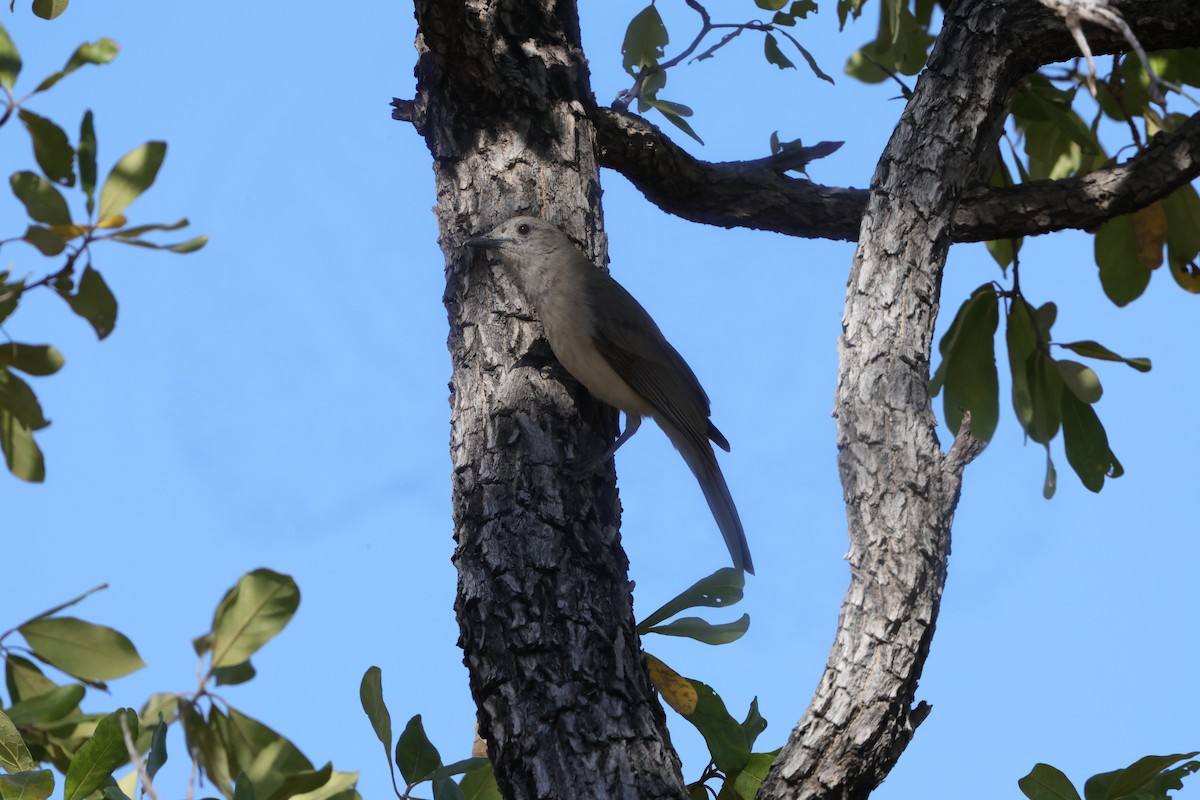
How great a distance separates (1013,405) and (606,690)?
7.19 feet

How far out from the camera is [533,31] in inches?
170

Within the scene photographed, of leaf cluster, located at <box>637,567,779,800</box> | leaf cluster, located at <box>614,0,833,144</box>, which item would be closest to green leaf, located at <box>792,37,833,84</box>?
leaf cluster, located at <box>614,0,833,144</box>

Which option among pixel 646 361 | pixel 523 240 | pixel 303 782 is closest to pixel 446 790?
pixel 303 782

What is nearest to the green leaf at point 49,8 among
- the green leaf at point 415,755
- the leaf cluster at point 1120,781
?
the green leaf at point 415,755

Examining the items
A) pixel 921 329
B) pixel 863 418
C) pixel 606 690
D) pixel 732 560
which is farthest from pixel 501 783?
pixel 732 560

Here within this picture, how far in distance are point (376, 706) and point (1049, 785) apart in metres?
1.80

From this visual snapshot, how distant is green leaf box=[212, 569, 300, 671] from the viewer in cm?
309

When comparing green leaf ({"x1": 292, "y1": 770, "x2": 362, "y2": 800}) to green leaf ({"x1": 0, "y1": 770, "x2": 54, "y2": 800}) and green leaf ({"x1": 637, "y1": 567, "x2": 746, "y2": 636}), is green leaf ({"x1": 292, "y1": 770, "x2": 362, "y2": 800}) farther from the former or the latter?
green leaf ({"x1": 637, "y1": 567, "x2": 746, "y2": 636})

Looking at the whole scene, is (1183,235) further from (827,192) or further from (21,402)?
(21,402)

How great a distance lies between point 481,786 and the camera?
10.8 ft

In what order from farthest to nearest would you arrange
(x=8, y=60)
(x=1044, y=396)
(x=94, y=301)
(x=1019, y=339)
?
(x=1019, y=339) < (x=1044, y=396) < (x=94, y=301) < (x=8, y=60)

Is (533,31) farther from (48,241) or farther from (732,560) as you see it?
(732,560)

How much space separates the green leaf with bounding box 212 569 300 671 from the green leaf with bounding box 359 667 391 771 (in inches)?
10.9

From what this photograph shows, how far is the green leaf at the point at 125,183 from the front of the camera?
371 centimetres
